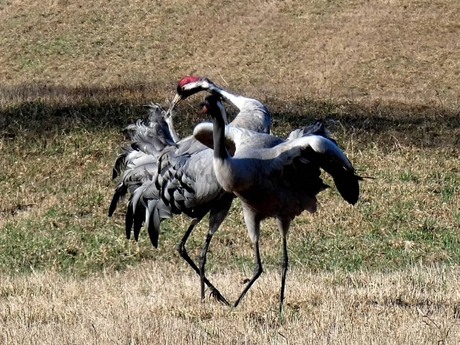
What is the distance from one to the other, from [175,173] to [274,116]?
7.08 m

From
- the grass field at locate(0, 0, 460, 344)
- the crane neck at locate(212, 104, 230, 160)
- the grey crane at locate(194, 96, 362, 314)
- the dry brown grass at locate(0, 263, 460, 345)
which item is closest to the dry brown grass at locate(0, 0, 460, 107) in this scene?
the grass field at locate(0, 0, 460, 344)

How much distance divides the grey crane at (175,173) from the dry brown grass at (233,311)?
1.65 ft

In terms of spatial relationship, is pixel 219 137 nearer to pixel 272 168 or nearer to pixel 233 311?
pixel 272 168

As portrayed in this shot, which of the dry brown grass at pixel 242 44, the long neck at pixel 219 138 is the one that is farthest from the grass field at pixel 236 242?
the dry brown grass at pixel 242 44

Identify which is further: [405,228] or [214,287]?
[405,228]

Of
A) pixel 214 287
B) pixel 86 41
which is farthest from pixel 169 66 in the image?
pixel 214 287

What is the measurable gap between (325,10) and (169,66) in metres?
6.65

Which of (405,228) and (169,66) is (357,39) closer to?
(169,66)

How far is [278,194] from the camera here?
20.9ft

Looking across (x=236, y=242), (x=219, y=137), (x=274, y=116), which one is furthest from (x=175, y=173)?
(x=274, y=116)

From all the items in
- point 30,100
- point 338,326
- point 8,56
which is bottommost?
point 8,56

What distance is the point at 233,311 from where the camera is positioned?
6.14 metres

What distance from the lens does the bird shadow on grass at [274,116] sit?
13102 mm

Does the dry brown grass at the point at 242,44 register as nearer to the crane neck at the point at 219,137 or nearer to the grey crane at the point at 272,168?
the grey crane at the point at 272,168
